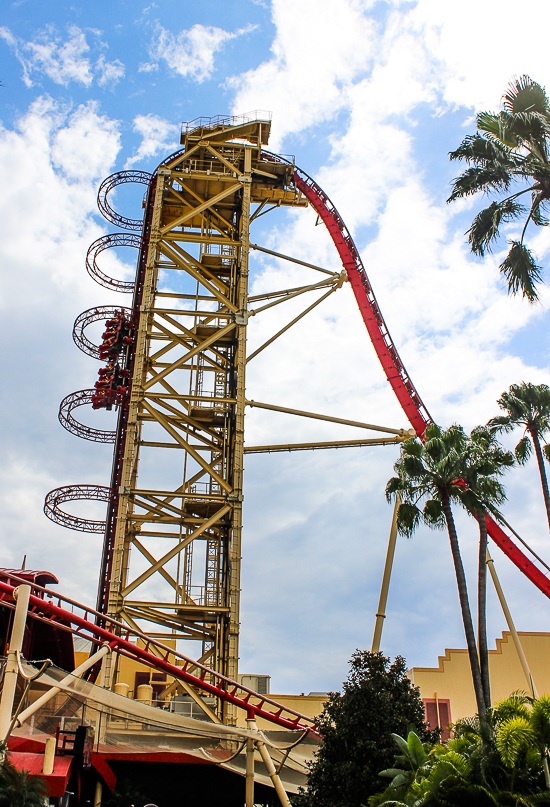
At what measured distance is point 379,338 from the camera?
3325 centimetres

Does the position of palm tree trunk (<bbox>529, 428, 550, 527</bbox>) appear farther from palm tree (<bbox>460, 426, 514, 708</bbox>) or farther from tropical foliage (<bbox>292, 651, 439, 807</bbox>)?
tropical foliage (<bbox>292, 651, 439, 807</bbox>)

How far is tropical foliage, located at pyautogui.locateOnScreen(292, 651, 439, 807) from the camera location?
1518 centimetres

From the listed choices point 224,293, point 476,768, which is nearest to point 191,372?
point 224,293

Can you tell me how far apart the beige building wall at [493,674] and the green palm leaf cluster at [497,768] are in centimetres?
1719

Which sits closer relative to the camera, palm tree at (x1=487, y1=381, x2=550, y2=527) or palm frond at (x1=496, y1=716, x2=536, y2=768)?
palm frond at (x1=496, y1=716, x2=536, y2=768)

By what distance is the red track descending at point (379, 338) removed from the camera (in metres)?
30.2

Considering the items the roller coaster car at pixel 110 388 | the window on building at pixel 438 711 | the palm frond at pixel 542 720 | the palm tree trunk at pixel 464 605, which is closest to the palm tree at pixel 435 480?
the palm tree trunk at pixel 464 605

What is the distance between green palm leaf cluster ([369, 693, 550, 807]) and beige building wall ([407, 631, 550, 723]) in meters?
17.2

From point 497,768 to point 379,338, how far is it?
2250 cm

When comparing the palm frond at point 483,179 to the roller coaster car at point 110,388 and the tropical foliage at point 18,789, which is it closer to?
the tropical foliage at point 18,789

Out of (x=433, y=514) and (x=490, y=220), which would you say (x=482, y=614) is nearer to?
(x=433, y=514)

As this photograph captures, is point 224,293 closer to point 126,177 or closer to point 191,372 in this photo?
point 191,372

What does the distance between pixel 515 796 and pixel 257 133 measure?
1145 inches

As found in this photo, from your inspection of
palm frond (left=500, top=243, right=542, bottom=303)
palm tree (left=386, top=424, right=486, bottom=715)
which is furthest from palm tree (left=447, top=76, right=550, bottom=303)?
palm tree (left=386, top=424, right=486, bottom=715)
